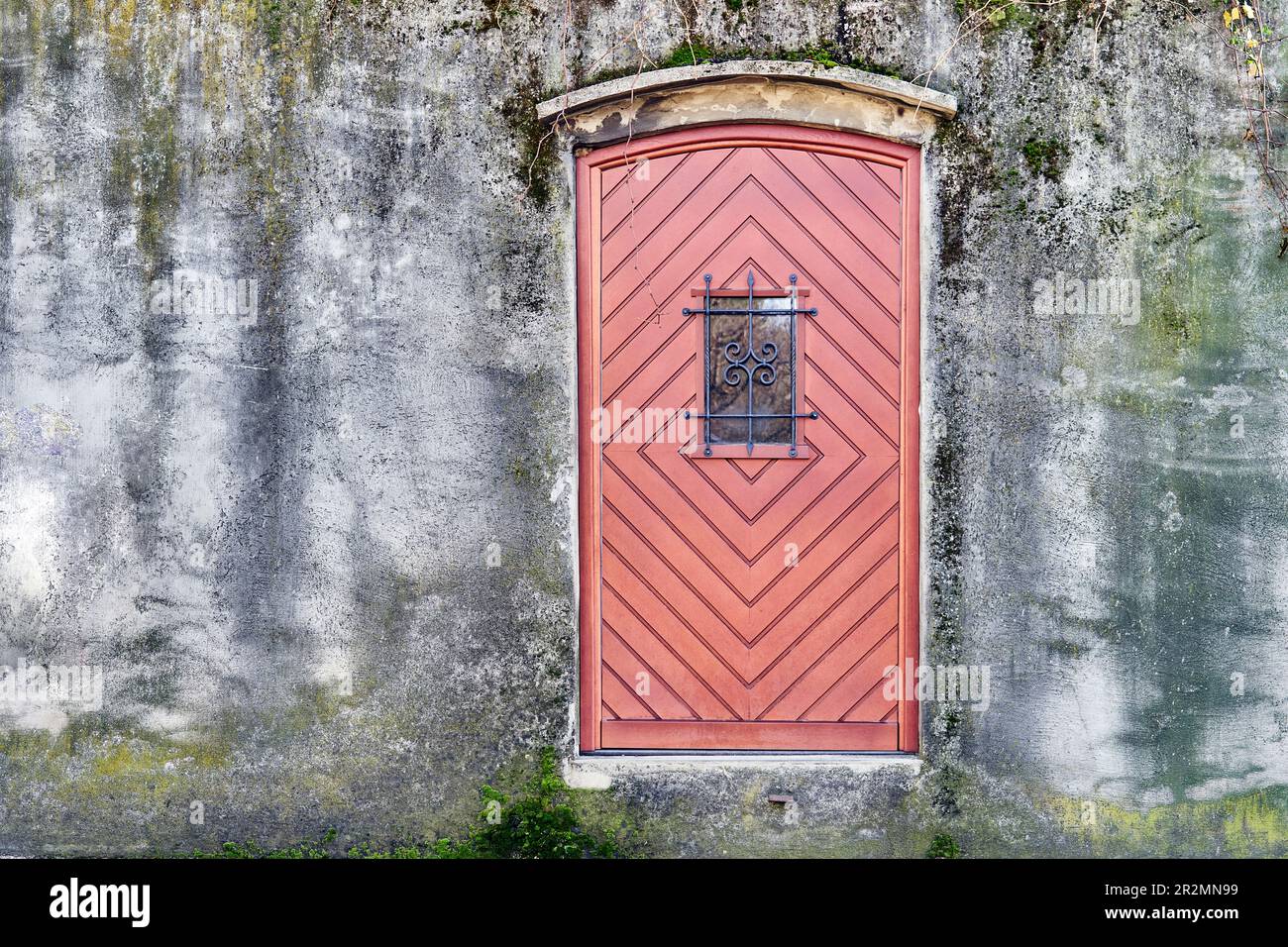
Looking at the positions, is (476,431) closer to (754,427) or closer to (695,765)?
(754,427)

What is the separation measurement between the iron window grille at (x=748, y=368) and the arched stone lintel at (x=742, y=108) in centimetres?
73

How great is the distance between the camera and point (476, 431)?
423 centimetres

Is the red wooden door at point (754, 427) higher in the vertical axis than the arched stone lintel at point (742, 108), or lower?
lower

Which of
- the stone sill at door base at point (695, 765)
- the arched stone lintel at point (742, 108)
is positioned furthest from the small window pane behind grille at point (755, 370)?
the stone sill at door base at point (695, 765)

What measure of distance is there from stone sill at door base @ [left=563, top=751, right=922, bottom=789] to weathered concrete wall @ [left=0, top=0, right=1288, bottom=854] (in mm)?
49

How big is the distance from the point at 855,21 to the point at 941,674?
2.97 meters

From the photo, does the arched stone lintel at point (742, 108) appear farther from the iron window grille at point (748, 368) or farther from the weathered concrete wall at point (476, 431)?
the iron window grille at point (748, 368)

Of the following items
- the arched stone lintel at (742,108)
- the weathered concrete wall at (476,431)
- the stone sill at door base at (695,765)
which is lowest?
the stone sill at door base at (695,765)

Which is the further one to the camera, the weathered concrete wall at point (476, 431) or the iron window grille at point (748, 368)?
the iron window grille at point (748, 368)

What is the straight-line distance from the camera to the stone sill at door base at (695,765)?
13.8ft

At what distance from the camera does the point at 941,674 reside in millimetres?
4191

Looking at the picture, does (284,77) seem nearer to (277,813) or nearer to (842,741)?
(277,813)

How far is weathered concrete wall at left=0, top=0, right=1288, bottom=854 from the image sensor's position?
4156mm
